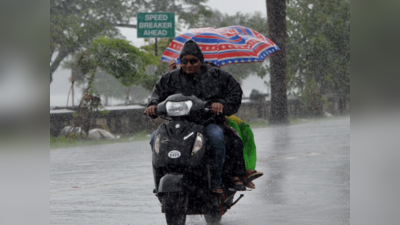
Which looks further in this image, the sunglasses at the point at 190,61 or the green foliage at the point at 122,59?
the green foliage at the point at 122,59

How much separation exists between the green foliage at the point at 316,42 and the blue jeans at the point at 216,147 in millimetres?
23511

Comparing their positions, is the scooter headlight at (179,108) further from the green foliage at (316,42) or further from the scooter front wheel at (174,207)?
the green foliage at (316,42)

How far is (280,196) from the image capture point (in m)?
7.82

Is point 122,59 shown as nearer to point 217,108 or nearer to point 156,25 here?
point 156,25

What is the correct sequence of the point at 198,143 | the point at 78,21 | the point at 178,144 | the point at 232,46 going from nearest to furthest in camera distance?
the point at 178,144 < the point at 198,143 < the point at 232,46 < the point at 78,21

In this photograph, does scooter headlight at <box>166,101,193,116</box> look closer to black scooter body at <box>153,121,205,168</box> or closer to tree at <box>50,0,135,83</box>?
black scooter body at <box>153,121,205,168</box>

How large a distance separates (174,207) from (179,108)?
91 centimetres

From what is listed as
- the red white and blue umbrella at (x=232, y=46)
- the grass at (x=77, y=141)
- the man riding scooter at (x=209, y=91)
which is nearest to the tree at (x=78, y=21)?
the grass at (x=77, y=141)

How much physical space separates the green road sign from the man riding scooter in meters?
14.4

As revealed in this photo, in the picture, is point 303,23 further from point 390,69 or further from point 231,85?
point 390,69

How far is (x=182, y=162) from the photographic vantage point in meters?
5.39

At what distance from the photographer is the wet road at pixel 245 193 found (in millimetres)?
6620

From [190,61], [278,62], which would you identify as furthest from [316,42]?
[190,61]

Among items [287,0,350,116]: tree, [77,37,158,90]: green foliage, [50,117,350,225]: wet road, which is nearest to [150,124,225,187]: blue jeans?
[50,117,350,225]: wet road
